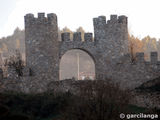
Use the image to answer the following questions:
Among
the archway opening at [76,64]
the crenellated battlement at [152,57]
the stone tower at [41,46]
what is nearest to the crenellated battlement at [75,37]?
the stone tower at [41,46]

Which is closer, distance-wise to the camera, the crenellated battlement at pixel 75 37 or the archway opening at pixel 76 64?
the crenellated battlement at pixel 75 37

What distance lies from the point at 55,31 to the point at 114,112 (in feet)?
38.2

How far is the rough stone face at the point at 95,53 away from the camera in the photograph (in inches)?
816

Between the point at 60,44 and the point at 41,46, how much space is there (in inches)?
68.9

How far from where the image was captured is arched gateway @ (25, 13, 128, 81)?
2095cm

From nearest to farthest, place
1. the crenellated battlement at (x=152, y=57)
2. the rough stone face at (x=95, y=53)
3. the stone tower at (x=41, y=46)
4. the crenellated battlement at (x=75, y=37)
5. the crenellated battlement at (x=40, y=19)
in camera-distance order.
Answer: the crenellated battlement at (x=152, y=57) → the rough stone face at (x=95, y=53) → the stone tower at (x=41, y=46) → the crenellated battlement at (x=40, y=19) → the crenellated battlement at (x=75, y=37)

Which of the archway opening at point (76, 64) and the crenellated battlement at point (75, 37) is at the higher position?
the crenellated battlement at point (75, 37)

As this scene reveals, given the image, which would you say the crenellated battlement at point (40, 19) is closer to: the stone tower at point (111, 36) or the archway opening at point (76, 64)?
the stone tower at point (111, 36)

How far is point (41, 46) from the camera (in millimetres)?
20953

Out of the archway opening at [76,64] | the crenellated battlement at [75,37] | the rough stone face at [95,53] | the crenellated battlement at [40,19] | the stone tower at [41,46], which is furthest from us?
the archway opening at [76,64]

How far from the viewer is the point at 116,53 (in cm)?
2200

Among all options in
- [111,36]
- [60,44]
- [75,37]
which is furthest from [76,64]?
[111,36]

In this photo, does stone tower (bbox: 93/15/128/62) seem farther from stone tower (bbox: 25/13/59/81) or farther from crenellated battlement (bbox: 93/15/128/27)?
stone tower (bbox: 25/13/59/81)

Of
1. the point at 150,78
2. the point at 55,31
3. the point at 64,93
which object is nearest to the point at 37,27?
the point at 55,31
